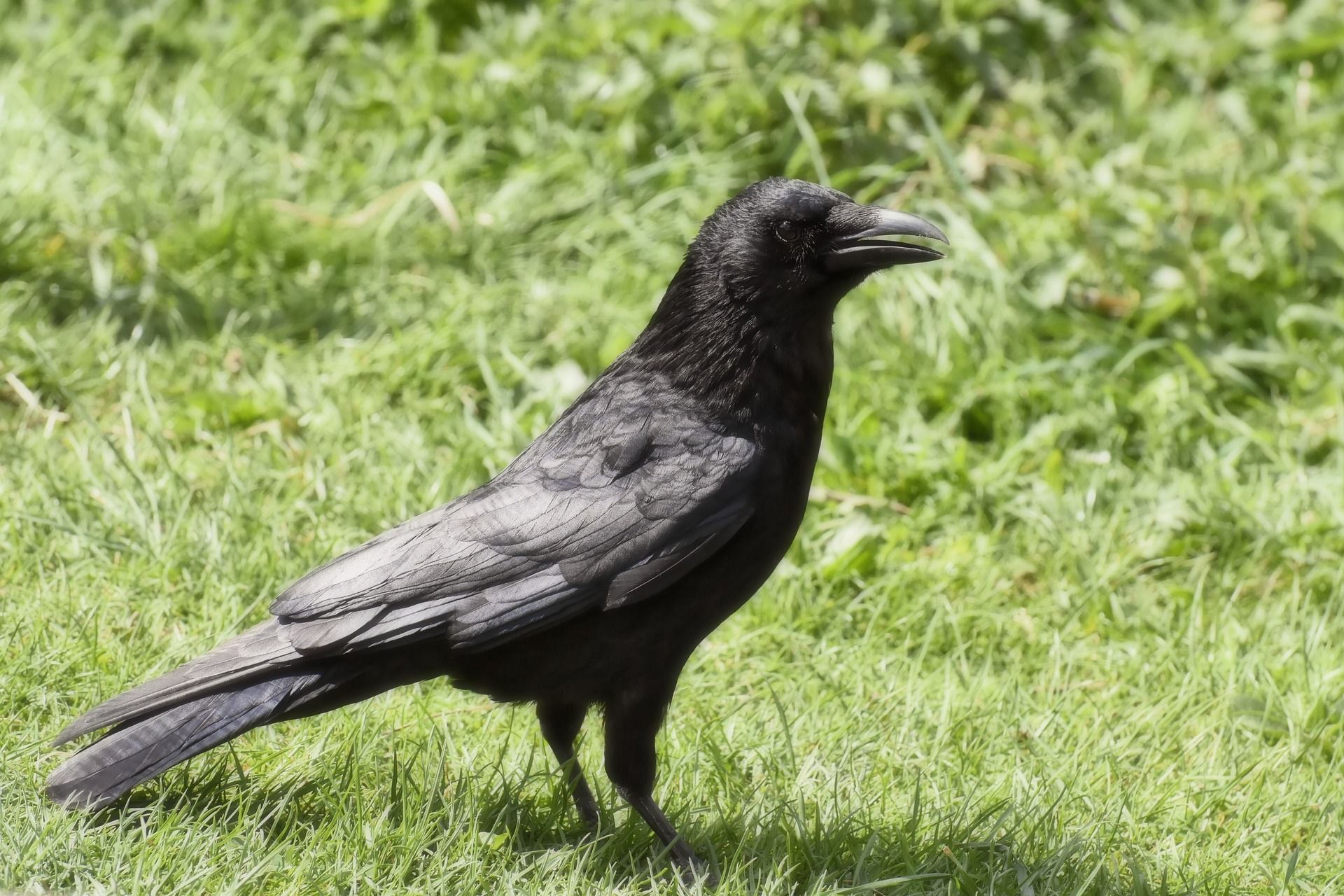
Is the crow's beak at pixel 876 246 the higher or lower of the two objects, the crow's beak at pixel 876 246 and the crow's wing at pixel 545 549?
the higher

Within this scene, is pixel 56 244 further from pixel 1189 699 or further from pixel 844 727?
pixel 1189 699

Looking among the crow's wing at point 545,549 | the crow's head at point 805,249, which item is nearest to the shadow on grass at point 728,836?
the crow's wing at point 545,549

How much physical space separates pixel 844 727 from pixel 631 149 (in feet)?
9.37

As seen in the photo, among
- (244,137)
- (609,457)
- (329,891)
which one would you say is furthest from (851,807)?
(244,137)

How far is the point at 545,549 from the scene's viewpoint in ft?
10.3

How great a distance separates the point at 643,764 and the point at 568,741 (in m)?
0.26

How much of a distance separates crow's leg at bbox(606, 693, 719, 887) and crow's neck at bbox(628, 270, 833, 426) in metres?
0.64

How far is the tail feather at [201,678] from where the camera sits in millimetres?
2953

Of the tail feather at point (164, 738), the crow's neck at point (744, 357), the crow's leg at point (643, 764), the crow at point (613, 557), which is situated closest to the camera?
the tail feather at point (164, 738)

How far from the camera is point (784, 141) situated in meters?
5.89

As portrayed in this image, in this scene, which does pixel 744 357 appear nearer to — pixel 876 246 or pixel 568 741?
pixel 876 246

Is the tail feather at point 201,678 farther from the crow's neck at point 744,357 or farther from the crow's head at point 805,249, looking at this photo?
the crow's head at point 805,249

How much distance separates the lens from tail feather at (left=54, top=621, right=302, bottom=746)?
116 inches

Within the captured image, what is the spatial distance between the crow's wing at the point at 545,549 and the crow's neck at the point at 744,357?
83mm
